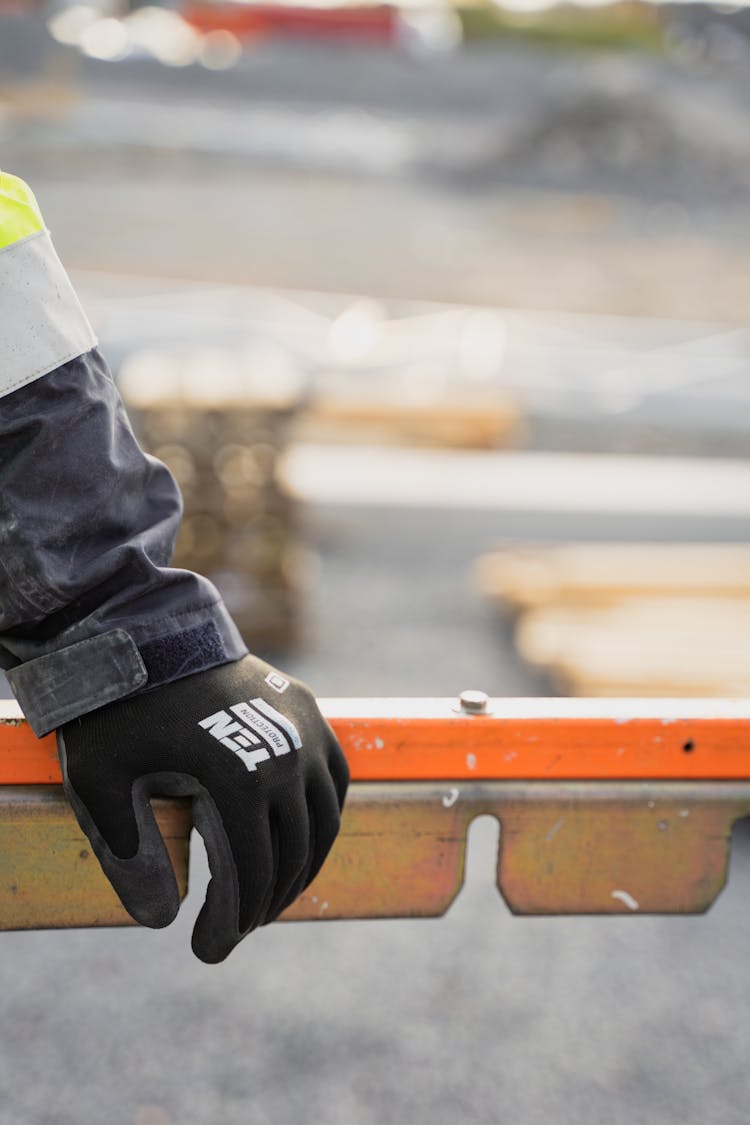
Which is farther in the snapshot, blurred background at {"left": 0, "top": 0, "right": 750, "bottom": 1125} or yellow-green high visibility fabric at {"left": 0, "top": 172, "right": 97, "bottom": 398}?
blurred background at {"left": 0, "top": 0, "right": 750, "bottom": 1125}

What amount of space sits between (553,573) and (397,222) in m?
12.1

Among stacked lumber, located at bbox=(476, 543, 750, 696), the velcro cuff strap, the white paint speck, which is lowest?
stacked lumber, located at bbox=(476, 543, 750, 696)

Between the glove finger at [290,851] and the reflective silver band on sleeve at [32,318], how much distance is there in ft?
1.89

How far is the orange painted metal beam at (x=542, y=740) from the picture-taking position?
5.00 feet

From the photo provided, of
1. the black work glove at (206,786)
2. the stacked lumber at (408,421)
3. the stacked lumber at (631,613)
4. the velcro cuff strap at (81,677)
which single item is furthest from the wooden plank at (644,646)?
the velcro cuff strap at (81,677)

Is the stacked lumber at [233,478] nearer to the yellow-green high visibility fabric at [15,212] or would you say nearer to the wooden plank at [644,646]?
the wooden plank at [644,646]

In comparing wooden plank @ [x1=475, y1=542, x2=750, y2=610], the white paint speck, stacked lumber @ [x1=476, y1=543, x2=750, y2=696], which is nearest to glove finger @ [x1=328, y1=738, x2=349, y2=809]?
the white paint speck

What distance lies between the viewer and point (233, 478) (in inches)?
181

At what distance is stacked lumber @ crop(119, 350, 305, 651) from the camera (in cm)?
452

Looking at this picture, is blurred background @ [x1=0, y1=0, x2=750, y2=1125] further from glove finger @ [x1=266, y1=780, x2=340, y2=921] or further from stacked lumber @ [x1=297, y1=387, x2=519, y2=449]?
glove finger @ [x1=266, y1=780, x2=340, y2=921]

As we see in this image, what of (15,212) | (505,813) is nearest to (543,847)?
(505,813)

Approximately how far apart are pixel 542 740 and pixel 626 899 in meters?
0.31

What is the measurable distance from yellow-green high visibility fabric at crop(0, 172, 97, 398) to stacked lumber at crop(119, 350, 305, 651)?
10.4 feet

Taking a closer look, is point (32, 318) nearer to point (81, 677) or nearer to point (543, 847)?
point (81, 677)
